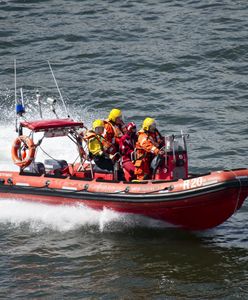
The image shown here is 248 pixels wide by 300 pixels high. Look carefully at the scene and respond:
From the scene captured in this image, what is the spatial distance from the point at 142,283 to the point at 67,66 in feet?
33.3

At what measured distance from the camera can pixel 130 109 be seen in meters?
18.3

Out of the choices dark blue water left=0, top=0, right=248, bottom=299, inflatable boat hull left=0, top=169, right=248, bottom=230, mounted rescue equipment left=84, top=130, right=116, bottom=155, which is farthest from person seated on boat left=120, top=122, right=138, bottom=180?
dark blue water left=0, top=0, right=248, bottom=299

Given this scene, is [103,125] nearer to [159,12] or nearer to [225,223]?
[225,223]

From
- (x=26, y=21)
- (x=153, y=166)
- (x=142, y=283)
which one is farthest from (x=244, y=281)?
(x=26, y=21)

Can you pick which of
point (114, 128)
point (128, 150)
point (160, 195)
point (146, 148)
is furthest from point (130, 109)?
point (160, 195)

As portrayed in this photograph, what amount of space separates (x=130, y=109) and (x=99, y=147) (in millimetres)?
5315

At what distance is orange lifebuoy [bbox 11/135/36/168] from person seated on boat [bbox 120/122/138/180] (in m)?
1.39

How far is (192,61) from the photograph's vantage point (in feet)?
66.7

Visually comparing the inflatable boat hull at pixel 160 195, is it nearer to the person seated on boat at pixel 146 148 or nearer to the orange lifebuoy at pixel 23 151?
the orange lifebuoy at pixel 23 151

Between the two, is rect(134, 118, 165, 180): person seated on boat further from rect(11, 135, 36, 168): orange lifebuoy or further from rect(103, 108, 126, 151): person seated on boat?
rect(11, 135, 36, 168): orange lifebuoy

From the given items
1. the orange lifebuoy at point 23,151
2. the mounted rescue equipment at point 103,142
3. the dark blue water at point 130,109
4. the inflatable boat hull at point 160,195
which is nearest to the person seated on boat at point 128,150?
the mounted rescue equipment at point 103,142

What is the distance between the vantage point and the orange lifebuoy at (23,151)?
13414 millimetres

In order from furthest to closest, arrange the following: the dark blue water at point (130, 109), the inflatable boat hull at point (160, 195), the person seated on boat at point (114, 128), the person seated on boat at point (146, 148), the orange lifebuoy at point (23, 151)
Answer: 1. the person seated on boat at point (114, 128)
2. the orange lifebuoy at point (23, 151)
3. the person seated on boat at point (146, 148)
4. the inflatable boat hull at point (160, 195)
5. the dark blue water at point (130, 109)

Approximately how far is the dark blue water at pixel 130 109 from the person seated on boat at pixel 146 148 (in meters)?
0.74
